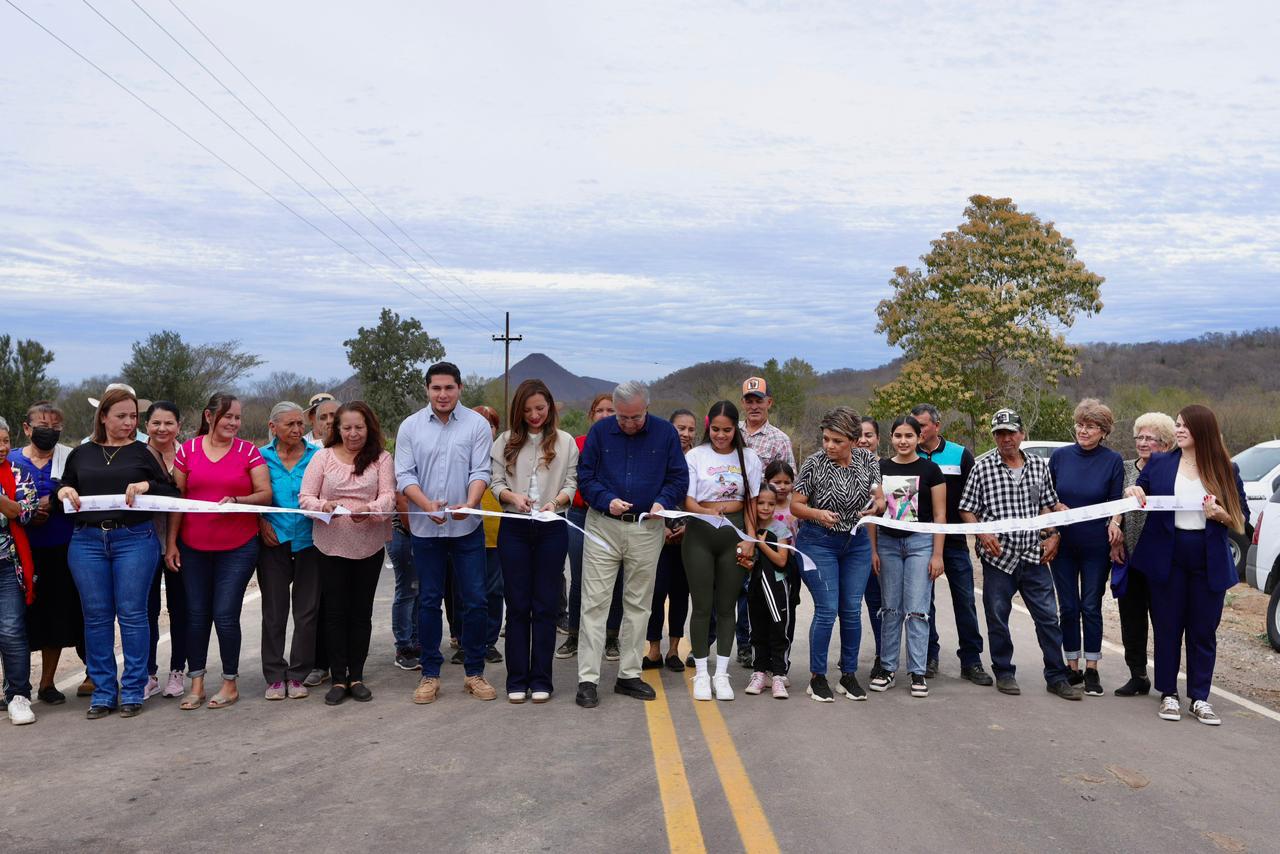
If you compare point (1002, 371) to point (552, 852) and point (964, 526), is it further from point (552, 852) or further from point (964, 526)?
point (552, 852)

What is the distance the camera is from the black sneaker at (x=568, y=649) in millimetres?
9195

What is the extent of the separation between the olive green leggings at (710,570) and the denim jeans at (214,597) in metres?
2.98

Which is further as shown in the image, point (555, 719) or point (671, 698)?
point (671, 698)

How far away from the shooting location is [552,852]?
4.72 m

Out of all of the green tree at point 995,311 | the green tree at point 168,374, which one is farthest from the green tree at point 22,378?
the green tree at point 995,311

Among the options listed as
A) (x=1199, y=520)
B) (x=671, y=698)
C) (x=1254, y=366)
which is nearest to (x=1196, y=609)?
(x=1199, y=520)

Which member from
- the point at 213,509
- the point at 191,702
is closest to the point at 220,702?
the point at 191,702

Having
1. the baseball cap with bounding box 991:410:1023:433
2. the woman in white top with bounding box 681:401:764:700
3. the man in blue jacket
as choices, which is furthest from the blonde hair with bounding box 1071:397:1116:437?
the man in blue jacket

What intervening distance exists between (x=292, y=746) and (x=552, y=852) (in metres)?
2.28

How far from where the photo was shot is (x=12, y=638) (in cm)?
714

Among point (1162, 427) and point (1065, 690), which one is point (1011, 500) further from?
point (1065, 690)

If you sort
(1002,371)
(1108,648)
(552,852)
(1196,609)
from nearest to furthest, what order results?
1. (552,852)
2. (1196,609)
3. (1108,648)
4. (1002,371)

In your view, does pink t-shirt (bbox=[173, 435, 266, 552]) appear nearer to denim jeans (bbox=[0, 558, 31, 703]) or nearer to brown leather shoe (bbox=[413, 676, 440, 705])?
denim jeans (bbox=[0, 558, 31, 703])

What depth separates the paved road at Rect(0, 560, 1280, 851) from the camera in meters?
4.96
